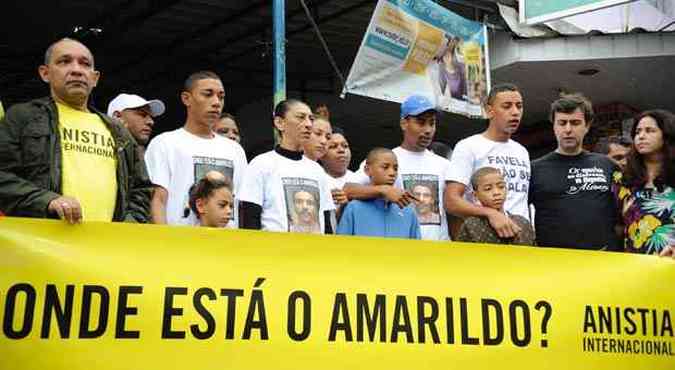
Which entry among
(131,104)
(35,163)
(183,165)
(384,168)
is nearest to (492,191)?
(384,168)

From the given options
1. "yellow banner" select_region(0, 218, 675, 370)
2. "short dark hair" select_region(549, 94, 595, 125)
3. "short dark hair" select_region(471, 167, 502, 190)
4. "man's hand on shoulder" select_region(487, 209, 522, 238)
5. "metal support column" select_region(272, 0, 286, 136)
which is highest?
"metal support column" select_region(272, 0, 286, 136)

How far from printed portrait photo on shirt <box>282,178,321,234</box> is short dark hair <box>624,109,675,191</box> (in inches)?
64.0

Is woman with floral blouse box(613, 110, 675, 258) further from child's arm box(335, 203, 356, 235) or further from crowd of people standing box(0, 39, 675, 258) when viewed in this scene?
child's arm box(335, 203, 356, 235)

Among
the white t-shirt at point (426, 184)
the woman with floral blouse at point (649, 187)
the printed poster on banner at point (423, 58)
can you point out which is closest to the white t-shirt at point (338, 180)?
the white t-shirt at point (426, 184)

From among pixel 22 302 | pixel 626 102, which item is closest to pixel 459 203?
pixel 22 302

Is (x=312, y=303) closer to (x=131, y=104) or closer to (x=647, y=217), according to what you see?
(x=647, y=217)

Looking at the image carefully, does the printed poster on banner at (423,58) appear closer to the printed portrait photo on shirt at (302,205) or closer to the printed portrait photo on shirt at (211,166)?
the printed portrait photo on shirt at (302,205)

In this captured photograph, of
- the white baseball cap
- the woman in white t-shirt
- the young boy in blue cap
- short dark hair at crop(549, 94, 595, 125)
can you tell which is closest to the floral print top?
short dark hair at crop(549, 94, 595, 125)

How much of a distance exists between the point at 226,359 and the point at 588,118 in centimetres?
260

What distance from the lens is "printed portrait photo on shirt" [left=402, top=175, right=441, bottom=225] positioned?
4859 millimetres

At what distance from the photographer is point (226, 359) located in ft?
10.2

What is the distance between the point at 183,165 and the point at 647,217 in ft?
7.64

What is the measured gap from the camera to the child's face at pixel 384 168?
4.60m

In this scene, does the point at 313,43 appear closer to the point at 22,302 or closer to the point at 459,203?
the point at 459,203
